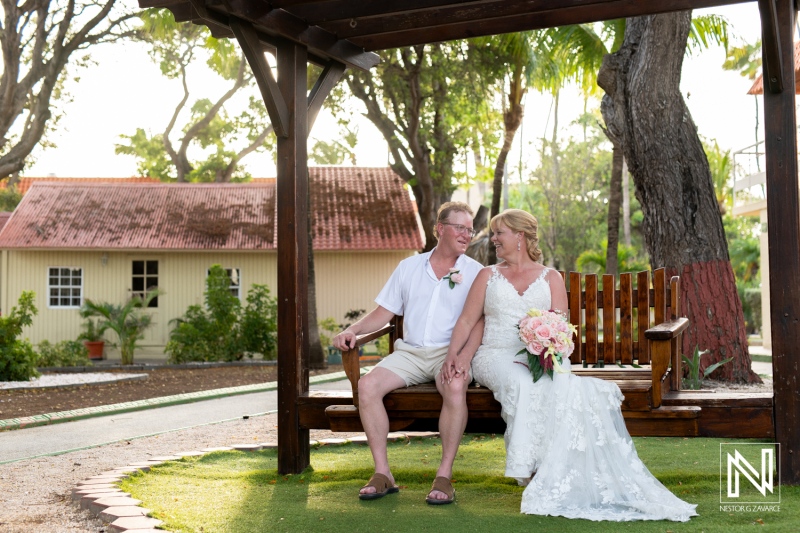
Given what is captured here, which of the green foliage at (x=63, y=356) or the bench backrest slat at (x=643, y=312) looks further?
the green foliage at (x=63, y=356)

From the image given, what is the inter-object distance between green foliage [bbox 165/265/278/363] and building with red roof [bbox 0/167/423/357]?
2.33 metres

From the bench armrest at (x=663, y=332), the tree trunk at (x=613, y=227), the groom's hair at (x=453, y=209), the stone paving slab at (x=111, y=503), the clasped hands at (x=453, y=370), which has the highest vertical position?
the tree trunk at (x=613, y=227)

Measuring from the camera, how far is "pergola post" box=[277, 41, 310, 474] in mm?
6285

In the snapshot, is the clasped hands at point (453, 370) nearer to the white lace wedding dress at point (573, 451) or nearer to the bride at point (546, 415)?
the bride at point (546, 415)

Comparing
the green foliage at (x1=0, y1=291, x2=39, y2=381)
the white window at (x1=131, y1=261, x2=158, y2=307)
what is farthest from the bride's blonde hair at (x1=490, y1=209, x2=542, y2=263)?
the white window at (x1=131, y1=261, x2=158, y2=307)

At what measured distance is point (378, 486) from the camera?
5.36m

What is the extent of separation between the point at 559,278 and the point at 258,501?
2280 millimetres

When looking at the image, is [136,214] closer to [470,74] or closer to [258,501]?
[470,74]

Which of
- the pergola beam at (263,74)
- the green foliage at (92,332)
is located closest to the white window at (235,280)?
the green foliage at (92,332)

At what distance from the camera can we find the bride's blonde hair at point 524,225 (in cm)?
561

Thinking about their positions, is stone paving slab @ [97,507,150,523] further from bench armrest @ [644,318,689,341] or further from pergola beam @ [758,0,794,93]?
pergola beam @ [758,0,794,93]

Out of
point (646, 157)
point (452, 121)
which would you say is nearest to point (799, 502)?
point (646, 157)

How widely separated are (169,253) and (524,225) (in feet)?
63.2

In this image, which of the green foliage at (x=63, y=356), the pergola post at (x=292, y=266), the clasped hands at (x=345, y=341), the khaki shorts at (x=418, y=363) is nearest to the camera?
the clasped hands at (x=345, y=341)
